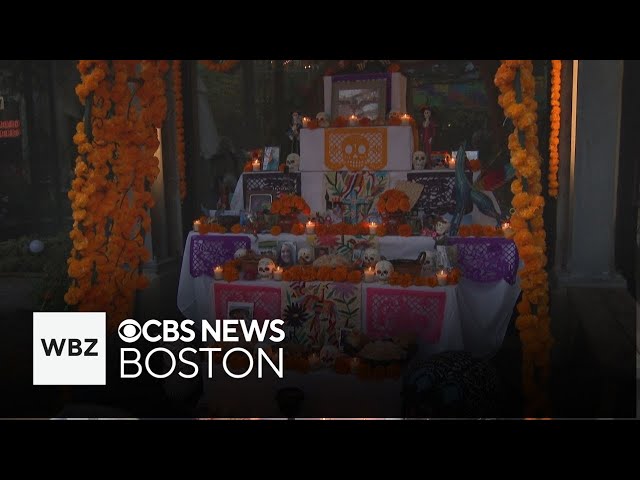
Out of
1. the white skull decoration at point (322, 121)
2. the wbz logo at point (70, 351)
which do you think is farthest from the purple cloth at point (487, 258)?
the wbz logo at point (70, 351)

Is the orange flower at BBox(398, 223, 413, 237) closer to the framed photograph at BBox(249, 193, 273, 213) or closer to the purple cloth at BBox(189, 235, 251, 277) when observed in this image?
the purple cloth at BBox(189, 235, 251, 277)

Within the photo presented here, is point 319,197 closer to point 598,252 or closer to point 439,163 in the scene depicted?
point 439,163

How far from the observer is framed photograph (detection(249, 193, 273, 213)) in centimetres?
729

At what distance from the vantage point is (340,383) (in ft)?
14.4

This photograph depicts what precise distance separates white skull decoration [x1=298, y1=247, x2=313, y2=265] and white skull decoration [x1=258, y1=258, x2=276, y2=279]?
401mm

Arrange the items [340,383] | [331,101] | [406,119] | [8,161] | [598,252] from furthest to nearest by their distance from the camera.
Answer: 1. [8,161]
2. [331,101]
3. [406,119]
4. [598,252]
5. [340,383]

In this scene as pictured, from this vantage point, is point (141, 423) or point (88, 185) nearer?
point (141, 423)

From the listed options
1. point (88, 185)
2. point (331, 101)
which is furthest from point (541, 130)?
point (88, 185)

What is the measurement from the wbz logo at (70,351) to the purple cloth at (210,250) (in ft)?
6.84

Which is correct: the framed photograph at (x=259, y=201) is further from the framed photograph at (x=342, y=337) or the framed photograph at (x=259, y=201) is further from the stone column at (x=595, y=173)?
the stone column at (x=595, y=173)

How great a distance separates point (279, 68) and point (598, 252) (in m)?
8.15

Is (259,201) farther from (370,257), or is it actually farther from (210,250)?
(370,257)

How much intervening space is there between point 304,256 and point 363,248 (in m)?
0.70

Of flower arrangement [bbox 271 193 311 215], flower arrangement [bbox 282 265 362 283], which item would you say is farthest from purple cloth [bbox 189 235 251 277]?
flower arrangement [bbox 282 265 362 283]
